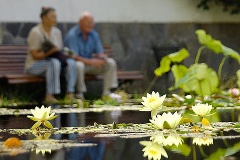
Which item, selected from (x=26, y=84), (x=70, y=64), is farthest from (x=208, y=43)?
(x=26, y=84)


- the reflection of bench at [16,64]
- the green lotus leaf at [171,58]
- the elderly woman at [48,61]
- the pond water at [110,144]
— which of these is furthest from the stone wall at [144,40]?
the pond water at [110,144]

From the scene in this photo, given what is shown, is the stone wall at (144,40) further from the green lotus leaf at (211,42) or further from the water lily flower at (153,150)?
the water lily flower at (153,150)

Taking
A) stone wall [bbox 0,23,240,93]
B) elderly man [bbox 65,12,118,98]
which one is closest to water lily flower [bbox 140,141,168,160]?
elderly man [bbox 65,12,118,98]

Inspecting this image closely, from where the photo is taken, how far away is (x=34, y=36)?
36.2 feet

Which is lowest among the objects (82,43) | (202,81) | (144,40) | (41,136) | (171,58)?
(41,136)

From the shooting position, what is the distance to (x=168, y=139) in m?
3.58

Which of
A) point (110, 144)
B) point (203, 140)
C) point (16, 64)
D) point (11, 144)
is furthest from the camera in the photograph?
point (16, 64)

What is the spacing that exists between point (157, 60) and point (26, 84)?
2.33 m

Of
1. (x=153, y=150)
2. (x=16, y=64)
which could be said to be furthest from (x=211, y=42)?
(x=153, y=150)

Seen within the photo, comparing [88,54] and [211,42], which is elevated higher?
[88,54]

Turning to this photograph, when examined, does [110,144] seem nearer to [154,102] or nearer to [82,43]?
[154,102]

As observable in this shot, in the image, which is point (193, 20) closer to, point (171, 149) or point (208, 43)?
point (208, 43)

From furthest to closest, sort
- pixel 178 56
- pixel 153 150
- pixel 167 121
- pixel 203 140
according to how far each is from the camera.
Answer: pixel 178 56 → pixel 167 121 → pixel 203 140 → pixel 153 150

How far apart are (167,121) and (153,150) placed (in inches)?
33.4
